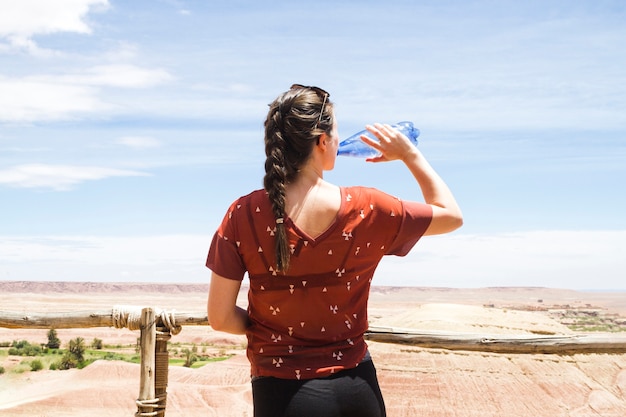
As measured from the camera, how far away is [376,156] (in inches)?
74.8

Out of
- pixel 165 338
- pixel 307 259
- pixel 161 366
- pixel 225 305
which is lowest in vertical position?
pixel 161 366

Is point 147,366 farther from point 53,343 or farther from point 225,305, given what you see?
point 53,343

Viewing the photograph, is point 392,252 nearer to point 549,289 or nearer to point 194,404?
point 194,404

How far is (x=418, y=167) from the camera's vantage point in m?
1.84

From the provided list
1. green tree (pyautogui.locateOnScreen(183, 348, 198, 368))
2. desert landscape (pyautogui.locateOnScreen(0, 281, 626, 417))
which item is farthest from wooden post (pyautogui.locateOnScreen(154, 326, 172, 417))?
green tree (pyautogui.locateOnScreen(183, 348, 198, 368))

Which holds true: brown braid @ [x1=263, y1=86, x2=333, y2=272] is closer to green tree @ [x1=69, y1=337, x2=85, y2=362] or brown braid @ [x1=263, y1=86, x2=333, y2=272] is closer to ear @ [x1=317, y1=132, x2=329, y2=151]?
ear @ [x1=317, y1=132, x2=329, y2=151]

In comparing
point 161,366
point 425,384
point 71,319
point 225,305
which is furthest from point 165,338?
point 425,384

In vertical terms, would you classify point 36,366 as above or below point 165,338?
below

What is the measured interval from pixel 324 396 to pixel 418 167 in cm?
61

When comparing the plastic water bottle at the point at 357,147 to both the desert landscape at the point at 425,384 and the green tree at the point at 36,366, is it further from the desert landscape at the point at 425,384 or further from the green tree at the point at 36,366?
the green tree at the point at 36,366

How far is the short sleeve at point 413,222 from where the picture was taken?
1.77 metres

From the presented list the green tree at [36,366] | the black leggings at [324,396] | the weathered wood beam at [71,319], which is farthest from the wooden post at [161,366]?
the green tree at [36,366]

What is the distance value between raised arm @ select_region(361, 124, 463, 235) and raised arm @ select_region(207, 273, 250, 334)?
19.7 inches

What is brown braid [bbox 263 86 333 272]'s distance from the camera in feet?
5.48
